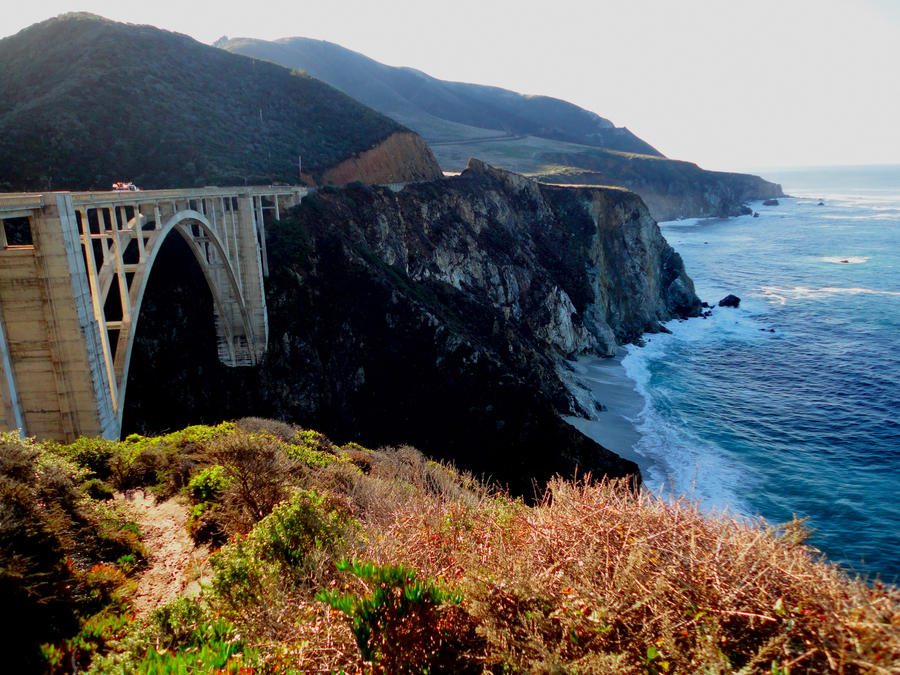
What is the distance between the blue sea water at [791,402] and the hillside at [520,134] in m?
42.0

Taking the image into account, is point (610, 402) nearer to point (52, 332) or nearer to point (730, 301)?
point (730, 301)

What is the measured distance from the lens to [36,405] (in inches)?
428

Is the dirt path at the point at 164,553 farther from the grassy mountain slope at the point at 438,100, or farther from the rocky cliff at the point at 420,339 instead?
the grassy mountain slope at the point at 438,100

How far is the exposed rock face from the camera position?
141ft

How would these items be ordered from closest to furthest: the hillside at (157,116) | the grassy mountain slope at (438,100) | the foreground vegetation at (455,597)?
the foreground vegetation at (455,597), the hillside at (157,116), the grassy mountain slope at (438,100)

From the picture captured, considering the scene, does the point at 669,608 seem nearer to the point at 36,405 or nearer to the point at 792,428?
the point at 36,405

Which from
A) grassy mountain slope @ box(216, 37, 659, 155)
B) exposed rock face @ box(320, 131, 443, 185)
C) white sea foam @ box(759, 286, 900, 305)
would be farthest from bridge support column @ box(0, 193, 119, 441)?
grassy mountain slope @ box(216, 37, 659, 155)

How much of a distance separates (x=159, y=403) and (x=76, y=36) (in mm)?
41634

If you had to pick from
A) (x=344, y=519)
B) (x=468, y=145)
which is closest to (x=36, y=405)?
(x=344, y=519)

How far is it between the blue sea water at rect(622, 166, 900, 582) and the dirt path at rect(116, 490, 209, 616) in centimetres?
696

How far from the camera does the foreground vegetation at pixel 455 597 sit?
369cm

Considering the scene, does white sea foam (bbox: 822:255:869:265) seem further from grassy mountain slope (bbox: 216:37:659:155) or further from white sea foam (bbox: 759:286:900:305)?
grassy mountain slope (bbox: 216:37:659:155)

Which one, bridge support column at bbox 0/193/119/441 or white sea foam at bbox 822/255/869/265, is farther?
white sea foam at bbox 822/255/869/265

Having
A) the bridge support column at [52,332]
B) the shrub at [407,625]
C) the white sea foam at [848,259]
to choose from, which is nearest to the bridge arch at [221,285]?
the bridge support column at [52,332]
